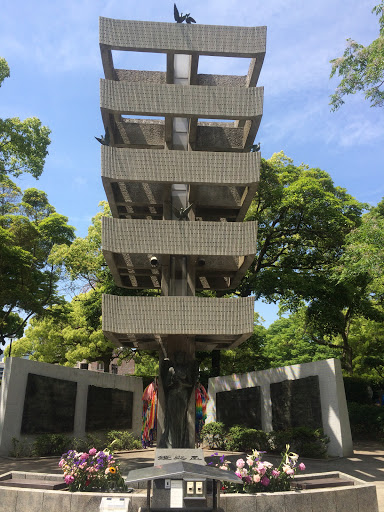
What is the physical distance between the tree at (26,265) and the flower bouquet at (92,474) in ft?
53.0

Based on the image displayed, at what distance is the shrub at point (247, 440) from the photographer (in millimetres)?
17188

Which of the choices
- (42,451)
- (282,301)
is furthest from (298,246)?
(42,451)

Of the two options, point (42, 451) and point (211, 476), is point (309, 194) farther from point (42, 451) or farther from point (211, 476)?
point (211, 476)

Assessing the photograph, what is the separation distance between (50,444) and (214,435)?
711cm

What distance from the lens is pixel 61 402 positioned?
58.0ft

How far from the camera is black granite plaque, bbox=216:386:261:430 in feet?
63.0

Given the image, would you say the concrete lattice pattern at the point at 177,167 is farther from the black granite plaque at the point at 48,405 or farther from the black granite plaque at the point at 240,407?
the black granite plaque at the point at 240,407

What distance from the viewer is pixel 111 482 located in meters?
8.30

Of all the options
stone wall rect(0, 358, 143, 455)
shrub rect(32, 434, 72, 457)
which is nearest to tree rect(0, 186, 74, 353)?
stone wall rect(0, 358, 143, 455)

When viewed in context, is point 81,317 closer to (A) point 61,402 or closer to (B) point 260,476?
(A) point 61,402

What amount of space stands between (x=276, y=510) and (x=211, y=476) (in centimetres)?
250

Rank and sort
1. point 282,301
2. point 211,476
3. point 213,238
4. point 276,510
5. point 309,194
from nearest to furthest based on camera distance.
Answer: point 211,476
point 276,510
point 213,238
point 309,194
point 282,301

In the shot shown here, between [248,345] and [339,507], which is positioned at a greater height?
[248,345]

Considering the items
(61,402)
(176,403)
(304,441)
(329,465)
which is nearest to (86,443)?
(61,402)
